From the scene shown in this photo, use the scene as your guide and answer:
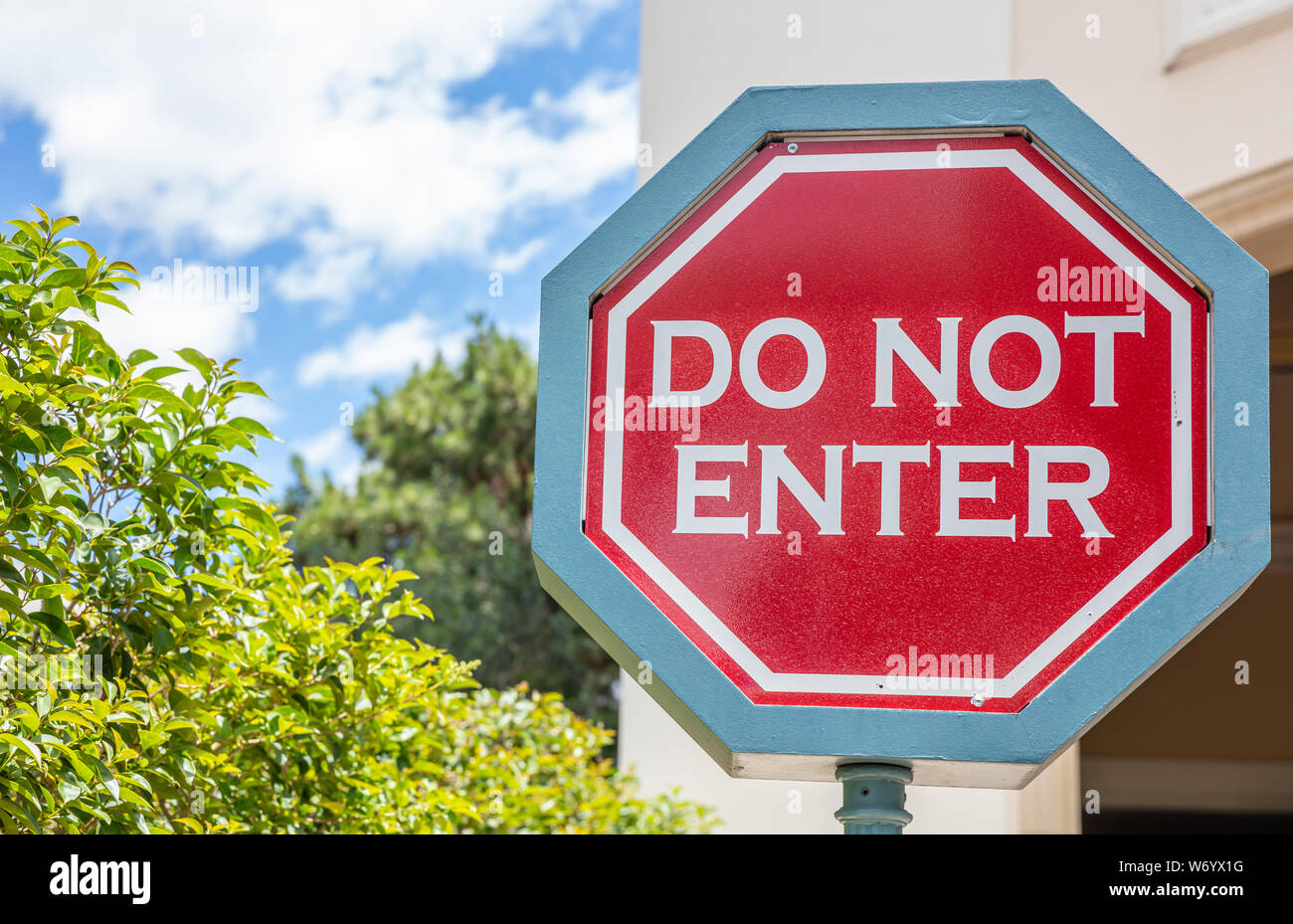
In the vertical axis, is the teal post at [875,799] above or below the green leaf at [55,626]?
below

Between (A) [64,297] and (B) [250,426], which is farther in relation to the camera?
(B) [250,426]

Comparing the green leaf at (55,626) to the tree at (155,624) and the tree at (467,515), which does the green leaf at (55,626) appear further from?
the tree at (467,515)

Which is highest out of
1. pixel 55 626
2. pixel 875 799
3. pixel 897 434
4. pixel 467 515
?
pixel 467 515

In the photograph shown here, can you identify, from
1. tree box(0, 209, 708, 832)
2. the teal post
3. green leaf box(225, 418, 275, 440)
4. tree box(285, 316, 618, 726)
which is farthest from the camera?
tree box(285, 316, 618, 726)

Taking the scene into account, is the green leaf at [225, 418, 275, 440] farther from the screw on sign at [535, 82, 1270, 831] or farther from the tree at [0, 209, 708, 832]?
the screw on sign at [535, 82, 1270, 831]

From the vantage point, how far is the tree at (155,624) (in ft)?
6.84

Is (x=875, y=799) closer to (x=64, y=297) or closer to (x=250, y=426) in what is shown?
(x=250, y=426)

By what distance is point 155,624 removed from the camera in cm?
235

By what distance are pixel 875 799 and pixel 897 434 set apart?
47 centimetres

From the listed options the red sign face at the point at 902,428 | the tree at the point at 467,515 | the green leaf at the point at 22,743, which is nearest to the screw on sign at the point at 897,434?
the red sign face at the point at 902,428

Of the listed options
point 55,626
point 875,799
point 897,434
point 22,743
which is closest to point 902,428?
point 897,434

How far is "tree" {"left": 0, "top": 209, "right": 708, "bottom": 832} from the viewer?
209cm

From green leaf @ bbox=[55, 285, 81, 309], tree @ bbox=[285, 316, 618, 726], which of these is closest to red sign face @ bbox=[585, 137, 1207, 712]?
green leaf @ bbox=[55, 285, 81, 309]

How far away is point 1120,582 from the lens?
59.5 inches
